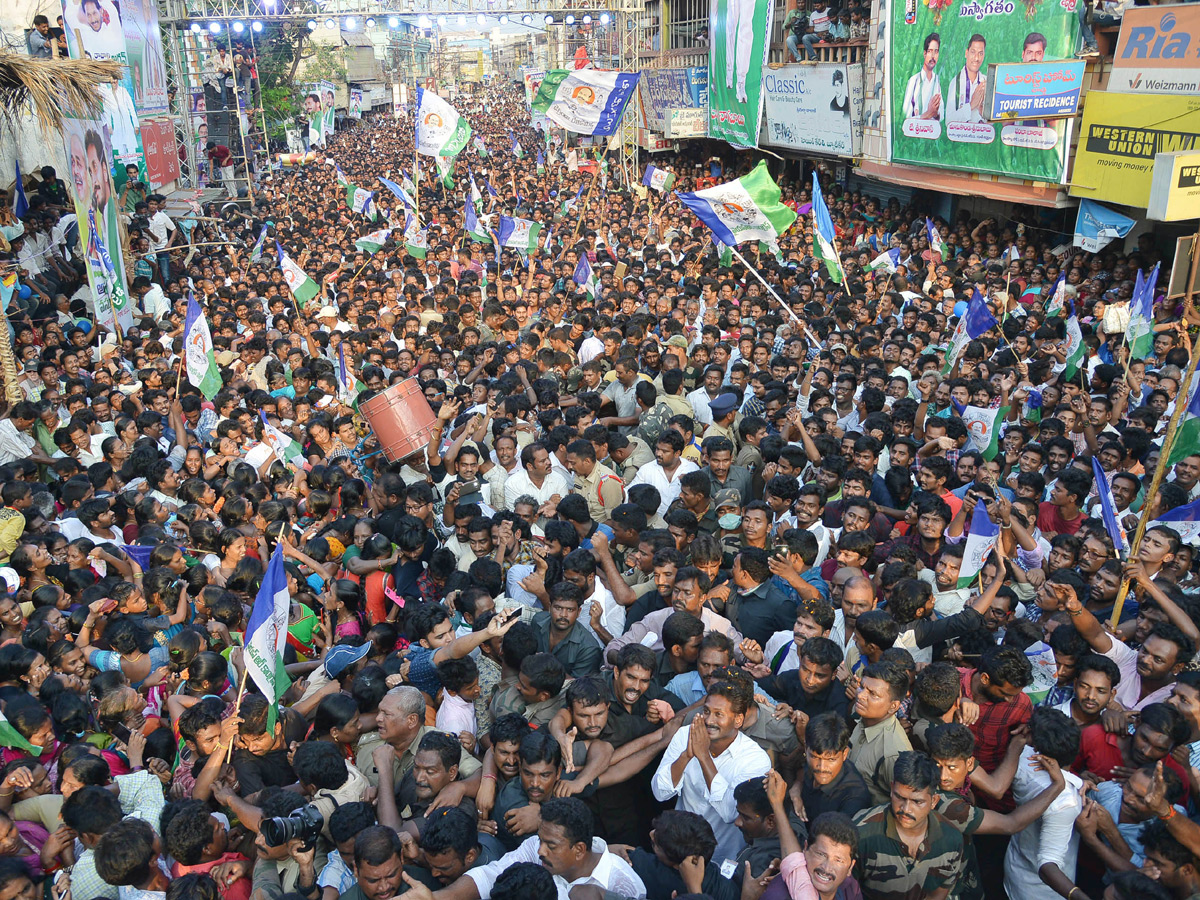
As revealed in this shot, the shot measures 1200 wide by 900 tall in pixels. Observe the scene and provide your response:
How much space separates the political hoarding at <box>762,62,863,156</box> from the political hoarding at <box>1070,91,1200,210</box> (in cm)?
746

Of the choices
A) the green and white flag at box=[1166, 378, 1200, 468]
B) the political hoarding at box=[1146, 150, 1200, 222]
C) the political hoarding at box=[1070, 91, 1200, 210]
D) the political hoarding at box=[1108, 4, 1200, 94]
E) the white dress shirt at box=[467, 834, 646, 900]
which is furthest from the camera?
the political hoarding at box=[1070, 91, 1200, 210]

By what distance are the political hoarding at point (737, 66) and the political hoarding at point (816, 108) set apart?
0.56m

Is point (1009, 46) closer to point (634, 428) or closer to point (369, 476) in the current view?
point (634, 428)

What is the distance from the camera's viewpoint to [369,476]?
296 inches

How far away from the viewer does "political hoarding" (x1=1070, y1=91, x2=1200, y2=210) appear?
37.0 feet

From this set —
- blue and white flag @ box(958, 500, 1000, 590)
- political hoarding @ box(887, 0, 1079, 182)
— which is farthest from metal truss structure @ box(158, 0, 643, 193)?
blue and white flag @ box(958, 500, 1000, 590)

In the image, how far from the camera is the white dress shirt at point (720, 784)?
3.62 meters

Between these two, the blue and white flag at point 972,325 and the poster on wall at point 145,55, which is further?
the poster on wall at point 145,55

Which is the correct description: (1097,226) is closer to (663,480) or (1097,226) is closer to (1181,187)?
(1181,187)

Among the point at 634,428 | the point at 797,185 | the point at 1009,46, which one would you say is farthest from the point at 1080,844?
the point at 797,185

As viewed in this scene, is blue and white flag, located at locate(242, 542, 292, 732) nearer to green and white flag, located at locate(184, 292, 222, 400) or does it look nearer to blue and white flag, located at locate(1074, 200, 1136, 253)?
green and white flag, located at locate(184, 292, 222, 400)

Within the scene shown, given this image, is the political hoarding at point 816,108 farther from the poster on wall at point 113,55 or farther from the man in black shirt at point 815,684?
the man in black shirt at point 815,684

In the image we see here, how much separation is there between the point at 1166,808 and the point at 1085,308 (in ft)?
31.5

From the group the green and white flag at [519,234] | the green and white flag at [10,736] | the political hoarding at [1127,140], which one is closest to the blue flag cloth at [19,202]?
the green and white flag at [519,234]
